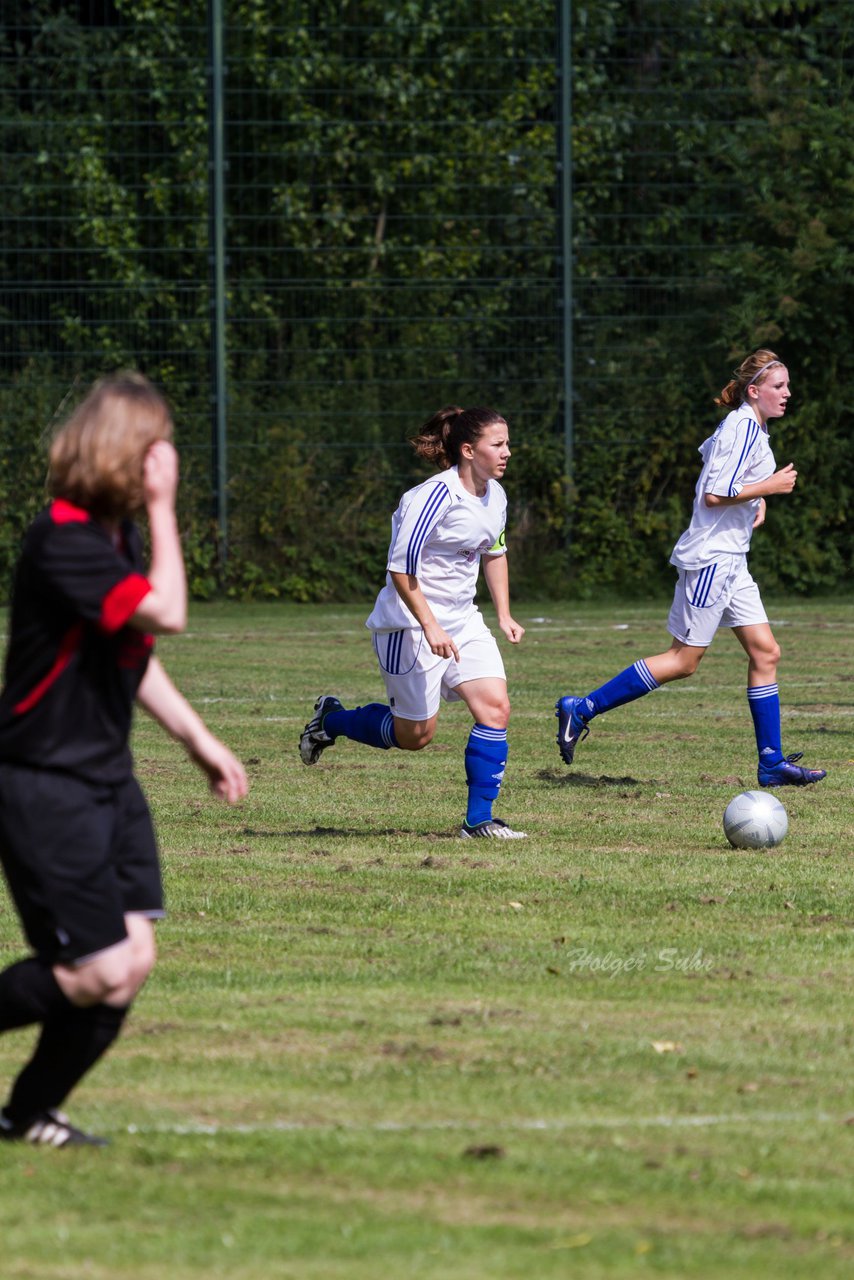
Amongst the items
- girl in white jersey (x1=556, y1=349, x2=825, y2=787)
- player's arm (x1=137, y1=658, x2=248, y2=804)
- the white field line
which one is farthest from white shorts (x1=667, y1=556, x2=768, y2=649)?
player's arm (x1=137, y1=658, x2=248, y2=804)

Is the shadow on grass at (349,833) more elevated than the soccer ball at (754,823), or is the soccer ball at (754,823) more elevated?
the soccer ball at (754,823)

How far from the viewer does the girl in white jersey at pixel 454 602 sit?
318 inches

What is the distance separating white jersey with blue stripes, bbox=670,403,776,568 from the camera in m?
9.77

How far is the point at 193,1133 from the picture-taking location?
4266mm

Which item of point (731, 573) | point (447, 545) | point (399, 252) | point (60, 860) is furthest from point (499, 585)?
point (399, 252)


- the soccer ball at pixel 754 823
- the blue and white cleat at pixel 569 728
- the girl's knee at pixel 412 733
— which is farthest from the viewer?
the blue and white cleat at pixel 569 728

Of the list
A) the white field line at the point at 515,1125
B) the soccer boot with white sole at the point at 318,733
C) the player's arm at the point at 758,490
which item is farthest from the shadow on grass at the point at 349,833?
the white field line at the point at 515,1125

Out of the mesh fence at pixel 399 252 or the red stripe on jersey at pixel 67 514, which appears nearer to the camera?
the red stripe on jersey at pixel 67 514

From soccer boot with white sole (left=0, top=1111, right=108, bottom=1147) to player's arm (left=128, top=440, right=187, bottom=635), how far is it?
103 centimetres

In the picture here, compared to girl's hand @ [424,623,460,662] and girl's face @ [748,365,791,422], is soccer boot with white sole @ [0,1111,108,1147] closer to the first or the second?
girl's hand @ [424,623,460,662]

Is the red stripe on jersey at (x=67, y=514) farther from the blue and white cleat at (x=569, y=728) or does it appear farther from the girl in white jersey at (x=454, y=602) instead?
the blue and white cleat at (x=569, y=728)

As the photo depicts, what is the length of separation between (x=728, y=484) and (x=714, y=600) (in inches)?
21.9

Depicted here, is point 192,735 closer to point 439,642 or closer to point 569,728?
point 439,642

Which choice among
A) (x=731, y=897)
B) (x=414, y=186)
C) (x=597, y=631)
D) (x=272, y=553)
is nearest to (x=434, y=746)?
(x=731, y=897)
